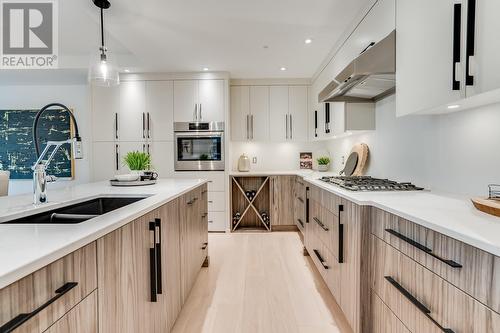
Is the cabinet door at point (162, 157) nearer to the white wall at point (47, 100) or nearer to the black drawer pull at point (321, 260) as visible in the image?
the white wall at point (47, 100)

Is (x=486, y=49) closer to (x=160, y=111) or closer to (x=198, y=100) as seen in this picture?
(x=198, y=100)

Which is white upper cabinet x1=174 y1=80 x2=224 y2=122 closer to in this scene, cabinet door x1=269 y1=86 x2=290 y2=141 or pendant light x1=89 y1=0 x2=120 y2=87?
cabinet door x1=269 y1=86 x2=290 y2=141

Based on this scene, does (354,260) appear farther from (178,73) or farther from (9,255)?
(178,73)

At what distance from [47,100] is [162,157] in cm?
251

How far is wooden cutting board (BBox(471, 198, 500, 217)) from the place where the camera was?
3.31ft

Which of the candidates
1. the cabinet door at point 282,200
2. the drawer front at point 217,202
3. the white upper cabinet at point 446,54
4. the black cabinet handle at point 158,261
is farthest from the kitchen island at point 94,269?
the cabinet door at point 282,200

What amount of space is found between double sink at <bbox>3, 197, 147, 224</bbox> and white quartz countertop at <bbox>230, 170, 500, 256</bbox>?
141cm

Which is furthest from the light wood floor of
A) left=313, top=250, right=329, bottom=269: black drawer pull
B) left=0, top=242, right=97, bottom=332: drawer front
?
left=0, top=242, right=97, bottom=332: drawer front

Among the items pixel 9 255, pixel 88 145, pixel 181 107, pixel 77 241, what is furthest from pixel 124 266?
pixel 88 145

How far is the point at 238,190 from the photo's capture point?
4520 millimetres

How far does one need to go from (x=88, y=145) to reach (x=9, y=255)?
14.7 ft

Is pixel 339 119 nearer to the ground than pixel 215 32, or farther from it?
nearer to the ground

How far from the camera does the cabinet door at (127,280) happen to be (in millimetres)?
932

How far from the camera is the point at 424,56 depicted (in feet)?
4.68
